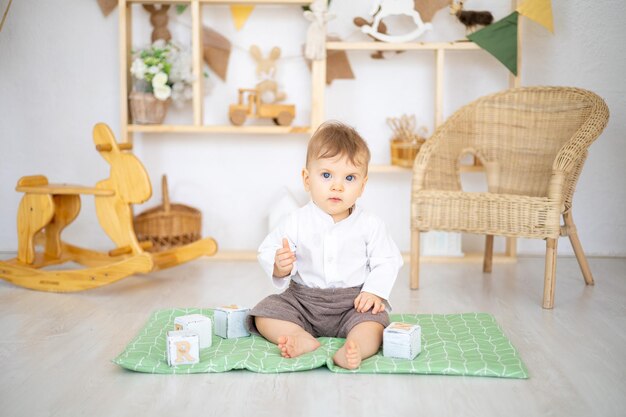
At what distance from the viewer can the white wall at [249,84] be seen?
3.55 m

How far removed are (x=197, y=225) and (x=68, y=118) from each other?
0.84 meters

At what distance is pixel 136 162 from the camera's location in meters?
2.76

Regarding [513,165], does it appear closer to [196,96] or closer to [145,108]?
[196,96]

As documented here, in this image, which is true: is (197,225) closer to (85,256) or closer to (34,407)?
(85,256)

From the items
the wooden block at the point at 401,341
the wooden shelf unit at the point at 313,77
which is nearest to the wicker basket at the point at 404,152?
the wooden shelf unit at the point at 313,77

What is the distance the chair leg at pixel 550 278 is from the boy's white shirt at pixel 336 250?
0.74 meters

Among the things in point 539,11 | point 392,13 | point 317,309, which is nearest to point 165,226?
point 392,13

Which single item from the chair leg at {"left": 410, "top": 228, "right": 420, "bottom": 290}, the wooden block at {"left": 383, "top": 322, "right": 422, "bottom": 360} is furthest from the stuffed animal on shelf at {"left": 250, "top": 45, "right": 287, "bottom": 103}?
the wooden block at {"left": 383, "top": 322, "right": 422, "bottom": 360}

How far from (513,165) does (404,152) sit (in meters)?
0.50

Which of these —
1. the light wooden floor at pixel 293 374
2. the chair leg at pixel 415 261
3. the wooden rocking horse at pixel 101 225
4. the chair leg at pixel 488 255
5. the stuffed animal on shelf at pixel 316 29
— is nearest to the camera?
the light wooden floor at pixel 293 374

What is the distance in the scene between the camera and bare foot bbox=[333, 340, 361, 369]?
176 centimetres

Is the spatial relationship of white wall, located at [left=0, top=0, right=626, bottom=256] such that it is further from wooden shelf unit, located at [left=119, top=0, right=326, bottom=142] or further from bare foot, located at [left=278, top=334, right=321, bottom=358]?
bare foot, located at [left=278, top=334, right=321, bottom=358]

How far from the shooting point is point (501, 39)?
333 cm

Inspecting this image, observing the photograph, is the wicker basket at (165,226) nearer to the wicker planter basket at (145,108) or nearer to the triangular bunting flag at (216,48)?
the wicker planter basket at (145,108)
